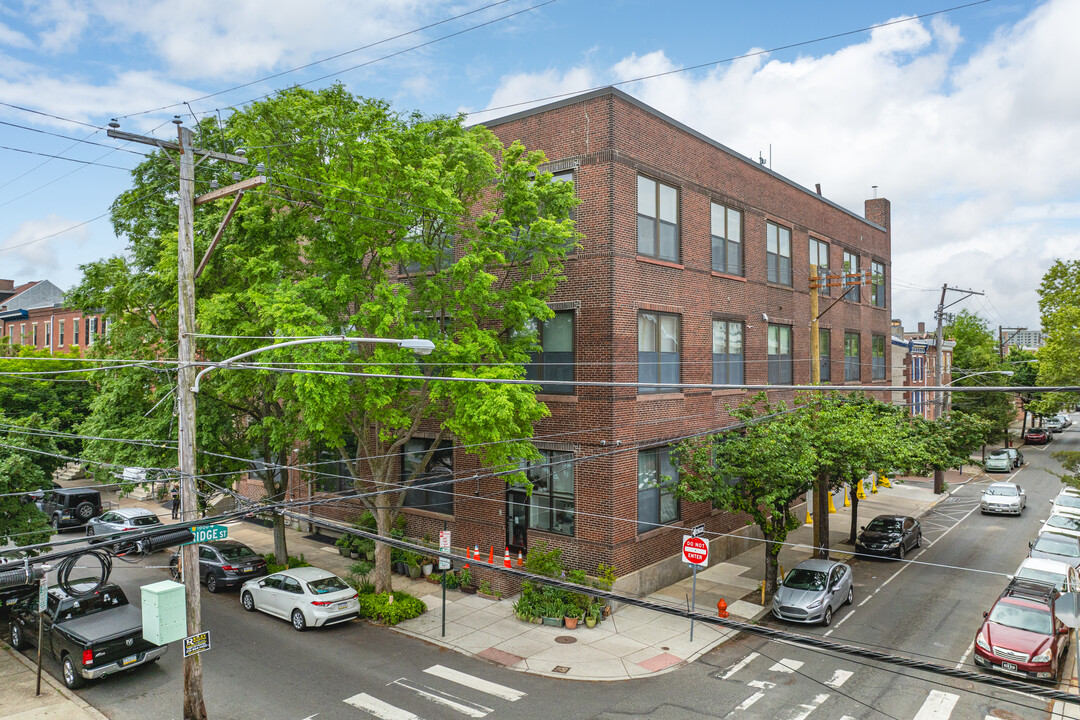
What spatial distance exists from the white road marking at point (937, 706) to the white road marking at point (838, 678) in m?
1.69

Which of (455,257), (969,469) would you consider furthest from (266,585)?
(969,469)

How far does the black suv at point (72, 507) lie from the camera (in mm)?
33469

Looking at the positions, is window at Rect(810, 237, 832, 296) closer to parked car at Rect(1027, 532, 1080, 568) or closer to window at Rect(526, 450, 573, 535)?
parked car at Rect(1027, 532, 1080, 568)

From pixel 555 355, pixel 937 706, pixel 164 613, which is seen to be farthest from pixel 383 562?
pixel 937 706

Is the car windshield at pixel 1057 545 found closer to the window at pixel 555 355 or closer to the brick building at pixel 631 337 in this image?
the brick building at pixel 631 337

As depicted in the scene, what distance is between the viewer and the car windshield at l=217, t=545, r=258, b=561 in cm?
2355

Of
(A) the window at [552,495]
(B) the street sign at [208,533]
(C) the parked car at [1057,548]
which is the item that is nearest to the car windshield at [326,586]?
(A) the window at [552,495]

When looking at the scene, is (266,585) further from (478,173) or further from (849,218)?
(849,218)

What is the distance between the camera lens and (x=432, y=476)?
81.4 ft

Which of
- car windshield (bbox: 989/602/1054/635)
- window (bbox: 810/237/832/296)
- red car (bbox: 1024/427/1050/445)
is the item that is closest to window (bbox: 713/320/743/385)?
window (bbox: 810/237/832/296)

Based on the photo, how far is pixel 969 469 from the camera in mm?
51438

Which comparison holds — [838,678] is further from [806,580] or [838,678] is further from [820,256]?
[820,256]

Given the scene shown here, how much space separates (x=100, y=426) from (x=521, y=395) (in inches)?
524

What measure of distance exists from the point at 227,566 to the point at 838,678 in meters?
18.5
